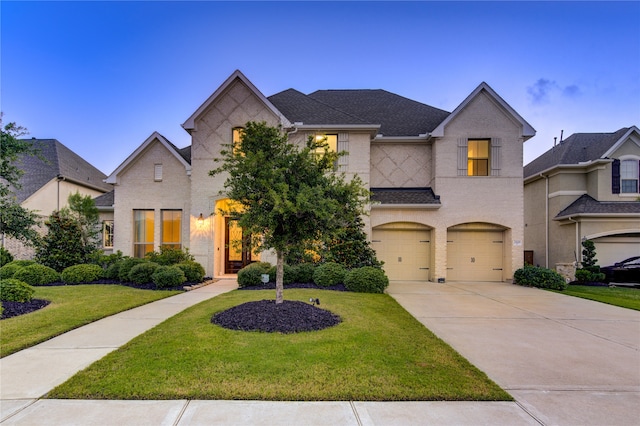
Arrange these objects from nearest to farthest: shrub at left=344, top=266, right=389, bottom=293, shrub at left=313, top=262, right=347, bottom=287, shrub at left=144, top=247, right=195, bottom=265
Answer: shrub at left=344, top=266, right=389, bottom=293
shrub at left=313, top=262, right=347, bottom=287
shrub at left=144, top=247, right=195, bottom=265

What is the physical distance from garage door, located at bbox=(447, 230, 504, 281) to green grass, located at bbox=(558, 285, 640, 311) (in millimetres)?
3106

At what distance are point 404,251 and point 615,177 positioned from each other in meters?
11.5

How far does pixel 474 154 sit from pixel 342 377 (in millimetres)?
14289

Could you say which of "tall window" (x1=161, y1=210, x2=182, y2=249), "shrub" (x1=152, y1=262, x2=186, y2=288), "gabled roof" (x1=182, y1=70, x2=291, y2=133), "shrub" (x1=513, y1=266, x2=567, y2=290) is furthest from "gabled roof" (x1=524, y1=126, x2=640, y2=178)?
"tall window" (x1=161, y1=210, x2=182, y2=249)

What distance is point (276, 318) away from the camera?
639cm

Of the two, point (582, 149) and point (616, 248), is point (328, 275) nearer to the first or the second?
point (616, 248)

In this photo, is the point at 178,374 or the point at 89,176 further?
the point at 89,176

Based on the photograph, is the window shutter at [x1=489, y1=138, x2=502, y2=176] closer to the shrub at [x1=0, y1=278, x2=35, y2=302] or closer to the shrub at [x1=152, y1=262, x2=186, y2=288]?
the shrub at [x1=152, y1=262, x2=186, y2=288]

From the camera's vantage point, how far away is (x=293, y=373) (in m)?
4.15

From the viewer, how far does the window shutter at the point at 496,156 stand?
14773 mm

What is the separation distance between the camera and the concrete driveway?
3633mm

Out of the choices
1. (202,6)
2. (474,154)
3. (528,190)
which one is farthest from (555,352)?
(528,190)

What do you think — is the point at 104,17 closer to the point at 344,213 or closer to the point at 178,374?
the point at 344,213

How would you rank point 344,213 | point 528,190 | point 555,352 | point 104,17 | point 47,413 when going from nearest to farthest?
point 47,413 → point 555,352 → point 344,213 → point 104,17 → point 528,190
